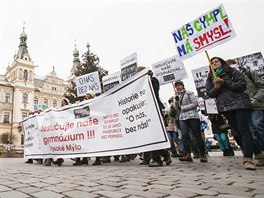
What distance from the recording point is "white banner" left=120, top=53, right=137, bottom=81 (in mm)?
8445

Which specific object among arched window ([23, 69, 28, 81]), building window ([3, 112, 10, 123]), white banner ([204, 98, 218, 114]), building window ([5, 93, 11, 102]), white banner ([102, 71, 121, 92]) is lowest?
white banner ([204, 98, 218, 114])

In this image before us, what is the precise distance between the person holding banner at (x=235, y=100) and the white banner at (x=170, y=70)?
411 cm

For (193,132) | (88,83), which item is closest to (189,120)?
(193,132)

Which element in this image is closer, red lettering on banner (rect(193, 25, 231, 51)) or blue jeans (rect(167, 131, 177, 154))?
red lettering on banner (rect(193, 25, 231, 51))

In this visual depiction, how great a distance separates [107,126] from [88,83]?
17.0 feet

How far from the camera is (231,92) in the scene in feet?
13.1

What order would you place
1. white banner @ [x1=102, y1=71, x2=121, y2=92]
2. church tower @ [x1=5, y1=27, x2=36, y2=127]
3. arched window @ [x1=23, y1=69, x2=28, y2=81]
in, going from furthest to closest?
1. arched window @ [x1=23, y1=69, x2=28, y2=81]
2. church tower @ [x1=5, y1=27, x2=36, y2=127]
3. white banner @ [x1=102, y1=71, x2=121, y2=92]

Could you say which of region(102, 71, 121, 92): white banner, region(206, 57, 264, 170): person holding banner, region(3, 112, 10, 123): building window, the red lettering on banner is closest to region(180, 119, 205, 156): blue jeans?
region(206, 57, 264, 170): person holding banner

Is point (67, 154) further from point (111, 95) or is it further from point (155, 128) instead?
point (155, 128)

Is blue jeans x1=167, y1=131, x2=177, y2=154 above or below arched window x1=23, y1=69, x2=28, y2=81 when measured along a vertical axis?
below

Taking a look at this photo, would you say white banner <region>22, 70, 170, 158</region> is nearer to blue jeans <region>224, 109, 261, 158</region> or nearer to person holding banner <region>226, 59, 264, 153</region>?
blue jeans <region>224, 109, 261, 158</region>

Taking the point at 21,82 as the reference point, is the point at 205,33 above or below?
below

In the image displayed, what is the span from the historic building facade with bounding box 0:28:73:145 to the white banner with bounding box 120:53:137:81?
45.4 metres

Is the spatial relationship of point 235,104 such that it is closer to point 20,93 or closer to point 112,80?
point 112,80
